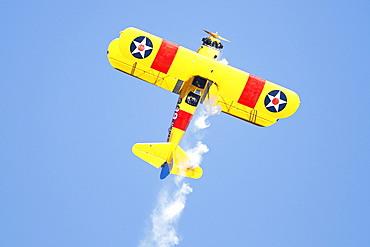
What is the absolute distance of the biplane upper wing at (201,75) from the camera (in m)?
35.1

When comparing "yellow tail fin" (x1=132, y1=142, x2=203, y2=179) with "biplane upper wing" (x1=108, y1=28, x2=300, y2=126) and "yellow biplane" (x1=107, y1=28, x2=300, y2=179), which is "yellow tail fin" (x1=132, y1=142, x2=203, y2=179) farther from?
"biplane upper wing" (x1=108, y1=28, x2=300, y2=126)

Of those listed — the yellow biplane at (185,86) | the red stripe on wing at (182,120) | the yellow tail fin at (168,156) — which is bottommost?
the yellow tail fin at (168,156)

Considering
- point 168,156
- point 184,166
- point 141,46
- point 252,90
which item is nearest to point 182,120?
point 168,156

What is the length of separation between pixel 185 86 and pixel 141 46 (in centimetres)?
280

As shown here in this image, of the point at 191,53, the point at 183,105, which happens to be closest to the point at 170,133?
the point at 183,105

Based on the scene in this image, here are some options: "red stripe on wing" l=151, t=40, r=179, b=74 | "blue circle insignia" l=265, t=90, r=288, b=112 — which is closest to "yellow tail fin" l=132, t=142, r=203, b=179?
"red stripe on wing" l=151, t=40, r=179, b=74

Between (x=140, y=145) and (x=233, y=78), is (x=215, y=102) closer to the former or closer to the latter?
(x=233, y=78)

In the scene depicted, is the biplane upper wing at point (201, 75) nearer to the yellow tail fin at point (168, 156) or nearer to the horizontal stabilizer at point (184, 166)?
the yellow tail fin at point (168, 156)

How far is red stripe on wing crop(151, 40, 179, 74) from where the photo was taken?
3509 cm

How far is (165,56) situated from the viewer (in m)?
35.2

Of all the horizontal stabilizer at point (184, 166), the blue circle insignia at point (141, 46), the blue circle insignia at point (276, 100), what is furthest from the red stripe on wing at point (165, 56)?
the blue circle insignia at point (276, 100)

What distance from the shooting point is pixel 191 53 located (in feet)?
115

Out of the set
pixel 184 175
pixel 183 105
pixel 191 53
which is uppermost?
pixel 191 53

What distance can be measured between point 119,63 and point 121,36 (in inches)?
58.7
